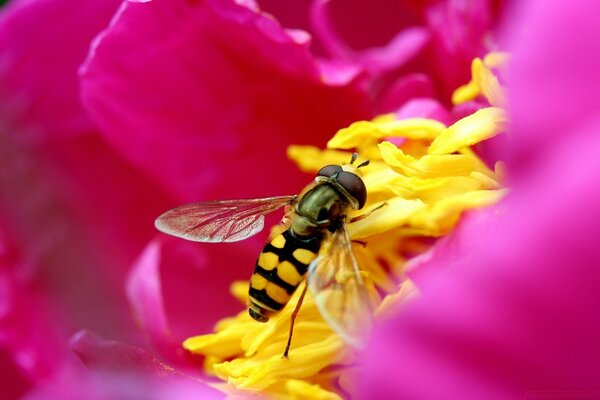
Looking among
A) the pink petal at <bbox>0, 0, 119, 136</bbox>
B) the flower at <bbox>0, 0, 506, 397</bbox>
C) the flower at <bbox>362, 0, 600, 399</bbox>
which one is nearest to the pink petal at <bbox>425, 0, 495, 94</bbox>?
the flower at <bbox>0, 0, 506, 397</bbox>

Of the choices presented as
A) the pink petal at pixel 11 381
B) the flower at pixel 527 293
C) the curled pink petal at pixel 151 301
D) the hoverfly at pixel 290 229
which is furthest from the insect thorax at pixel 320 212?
the pink petal at pixel 11 381

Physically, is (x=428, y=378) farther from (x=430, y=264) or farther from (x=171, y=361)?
(x=171, y=361)

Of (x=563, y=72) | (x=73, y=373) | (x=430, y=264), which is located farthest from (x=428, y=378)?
(x=73, y=373)

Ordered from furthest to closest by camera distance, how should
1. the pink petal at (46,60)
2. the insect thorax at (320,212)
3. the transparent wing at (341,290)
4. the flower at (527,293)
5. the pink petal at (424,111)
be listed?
the pink petal at (46,60) < the pink petal at (424,111) < the insect thorax at (320,212) < the transparent wing at (341,290) < the flower at (527,293)

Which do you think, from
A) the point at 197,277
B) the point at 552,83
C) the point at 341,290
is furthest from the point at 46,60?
the point at 552,83

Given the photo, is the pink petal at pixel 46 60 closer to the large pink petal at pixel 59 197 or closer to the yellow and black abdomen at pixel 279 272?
the large pink petal at pixel 59 197

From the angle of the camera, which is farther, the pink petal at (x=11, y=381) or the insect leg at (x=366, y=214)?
the pink petal at (x=11, y=381)

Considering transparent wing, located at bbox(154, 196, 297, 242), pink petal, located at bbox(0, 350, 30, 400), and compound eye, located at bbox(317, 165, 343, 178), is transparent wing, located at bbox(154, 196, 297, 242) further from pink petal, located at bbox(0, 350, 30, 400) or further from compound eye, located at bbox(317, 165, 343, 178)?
pink petal, located at bbox(0, 350, 30, 400)
